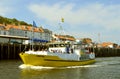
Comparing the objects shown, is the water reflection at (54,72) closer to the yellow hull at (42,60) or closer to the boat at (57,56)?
the yellow hull at (42,60)

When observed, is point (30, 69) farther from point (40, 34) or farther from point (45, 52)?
point (40, 34)

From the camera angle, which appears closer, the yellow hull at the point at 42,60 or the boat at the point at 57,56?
the yellow hull at the point at 42,60

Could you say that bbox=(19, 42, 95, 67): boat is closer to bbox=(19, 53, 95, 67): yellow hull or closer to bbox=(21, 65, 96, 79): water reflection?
bbox=(19, 53, 95, 67): yellow hull

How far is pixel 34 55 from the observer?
37438 millimetres

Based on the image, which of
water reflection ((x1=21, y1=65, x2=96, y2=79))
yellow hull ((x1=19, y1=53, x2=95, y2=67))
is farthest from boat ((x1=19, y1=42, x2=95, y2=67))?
water reflection ((x1=21, y1=65, x2=96, y2=79))

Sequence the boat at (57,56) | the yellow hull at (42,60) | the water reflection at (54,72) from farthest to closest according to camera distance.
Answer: the boat at (57,56)
the yellow hull at (42,60)
the water reflection at (54,72)

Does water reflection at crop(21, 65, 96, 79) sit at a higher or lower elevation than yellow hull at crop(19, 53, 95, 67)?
lower

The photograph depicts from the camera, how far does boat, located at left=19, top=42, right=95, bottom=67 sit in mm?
37656

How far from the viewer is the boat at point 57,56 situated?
37.7 m

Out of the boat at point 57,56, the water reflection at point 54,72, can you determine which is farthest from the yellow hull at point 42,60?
the water reflection at point 54,72

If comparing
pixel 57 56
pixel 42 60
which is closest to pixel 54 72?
pixel 42 60

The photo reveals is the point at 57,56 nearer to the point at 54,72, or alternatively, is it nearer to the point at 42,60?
the point at 42,60

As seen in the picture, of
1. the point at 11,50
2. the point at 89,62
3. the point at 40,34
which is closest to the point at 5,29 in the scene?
the point at 40,34

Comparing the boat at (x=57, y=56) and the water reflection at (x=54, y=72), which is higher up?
the boat at (x=57, y=56)
